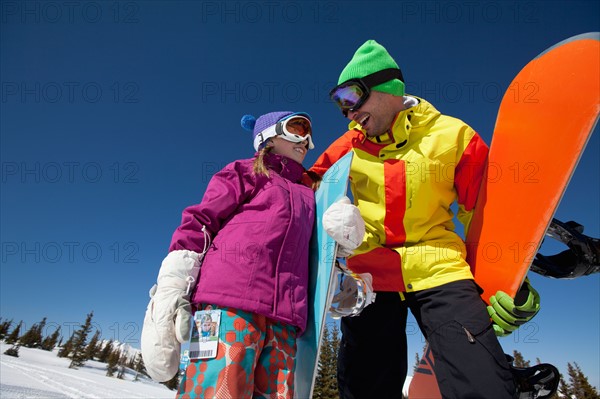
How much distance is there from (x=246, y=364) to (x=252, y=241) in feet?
2.20

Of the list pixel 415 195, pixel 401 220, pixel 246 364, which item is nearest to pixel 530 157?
pixel 415 195

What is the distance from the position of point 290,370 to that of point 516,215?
76.0 inches

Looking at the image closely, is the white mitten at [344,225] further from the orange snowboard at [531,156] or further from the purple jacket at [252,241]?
the orange snowboard at [531,156]

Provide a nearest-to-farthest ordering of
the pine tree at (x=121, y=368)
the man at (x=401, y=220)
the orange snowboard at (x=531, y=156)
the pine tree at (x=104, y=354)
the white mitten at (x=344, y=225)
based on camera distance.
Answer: the white mitten at (x=344, y=225), the orange snowboard at (x=531, y=156), the man at (x=401, y=220), the pine tree at (x=121, y=368), the pine tree at (x=104, y=354)

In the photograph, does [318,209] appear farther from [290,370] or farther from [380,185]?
[290,370]

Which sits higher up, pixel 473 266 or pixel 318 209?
pixel 318 209

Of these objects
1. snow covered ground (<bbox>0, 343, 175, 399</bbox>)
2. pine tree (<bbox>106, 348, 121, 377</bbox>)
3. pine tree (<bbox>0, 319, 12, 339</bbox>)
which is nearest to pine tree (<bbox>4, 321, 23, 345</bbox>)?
pine tree (<bbox>0, 319, 12, 339</bbox>)

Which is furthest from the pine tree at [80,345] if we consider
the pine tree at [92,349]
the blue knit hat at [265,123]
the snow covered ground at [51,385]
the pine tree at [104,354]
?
the blue knit hat at [265,123]

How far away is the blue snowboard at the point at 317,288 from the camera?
190 cm

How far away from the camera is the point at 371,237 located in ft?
8.85

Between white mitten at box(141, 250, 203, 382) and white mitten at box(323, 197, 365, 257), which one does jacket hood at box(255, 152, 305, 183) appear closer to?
white mitten at box(323, 197, 365, 257)

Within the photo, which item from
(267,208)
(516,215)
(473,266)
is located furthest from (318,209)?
(516,215)

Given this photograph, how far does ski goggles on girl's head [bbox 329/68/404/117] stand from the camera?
2.91 m

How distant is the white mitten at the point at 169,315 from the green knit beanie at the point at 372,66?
81.6 inches
